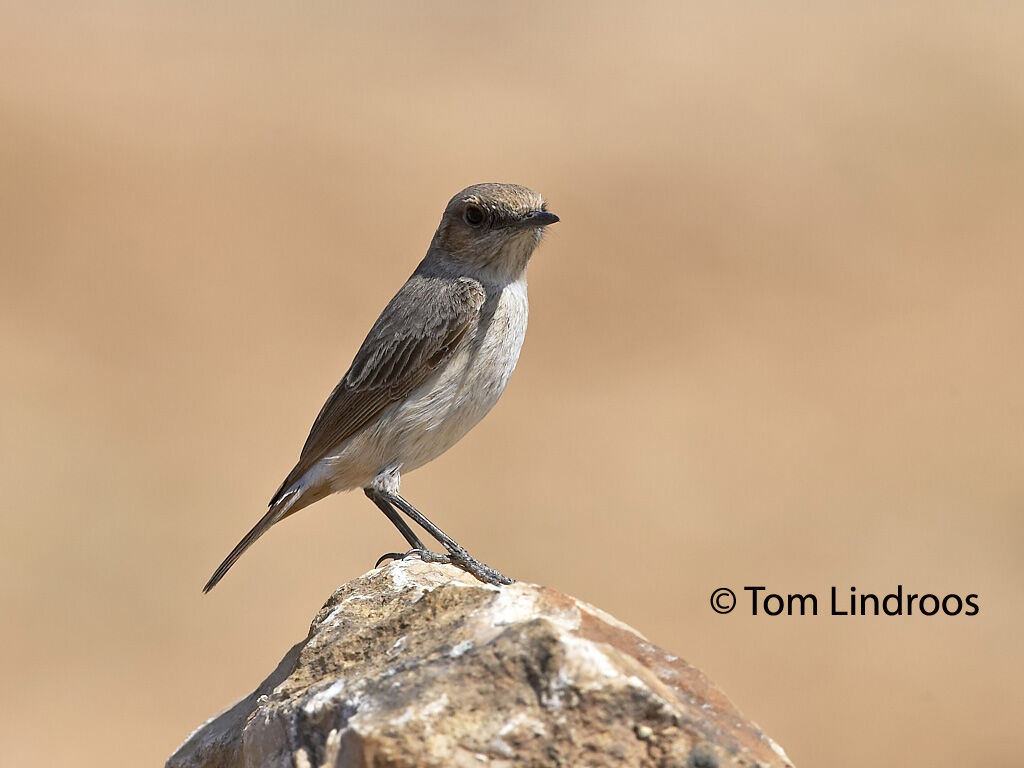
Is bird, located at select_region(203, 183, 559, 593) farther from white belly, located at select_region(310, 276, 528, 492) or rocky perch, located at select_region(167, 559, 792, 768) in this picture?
rocky perch, located at select_region(167, 559, 792, 768)

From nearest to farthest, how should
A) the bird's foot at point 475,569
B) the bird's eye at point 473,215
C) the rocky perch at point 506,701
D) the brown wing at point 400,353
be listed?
the rocky perch at point 506,701
the bird's foot at point 475,569
the brown wing at point 400,353
the bird's eye at point 473,215

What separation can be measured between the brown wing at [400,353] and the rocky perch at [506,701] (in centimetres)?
228

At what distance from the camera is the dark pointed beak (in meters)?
6.23

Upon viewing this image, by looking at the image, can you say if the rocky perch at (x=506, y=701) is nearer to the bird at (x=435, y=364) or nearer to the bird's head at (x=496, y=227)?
the bird at (x=435, y=364)

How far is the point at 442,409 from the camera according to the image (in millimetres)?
6395

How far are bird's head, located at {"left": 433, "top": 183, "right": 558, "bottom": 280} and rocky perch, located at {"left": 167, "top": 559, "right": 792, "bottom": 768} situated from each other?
263 cm

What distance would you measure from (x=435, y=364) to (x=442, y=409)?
0.78 ft

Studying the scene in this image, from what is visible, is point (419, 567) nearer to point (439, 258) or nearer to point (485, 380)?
point (485, 380)

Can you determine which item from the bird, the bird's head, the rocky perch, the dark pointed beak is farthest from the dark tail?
the rocky perch

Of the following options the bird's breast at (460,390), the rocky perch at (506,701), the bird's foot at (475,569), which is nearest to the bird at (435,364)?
the bird's breast at (460,390)

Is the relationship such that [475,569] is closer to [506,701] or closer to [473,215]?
[473,215]

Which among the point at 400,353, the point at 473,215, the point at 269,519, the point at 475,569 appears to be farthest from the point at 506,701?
the point at 473,215

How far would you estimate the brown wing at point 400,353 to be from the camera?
639 cm

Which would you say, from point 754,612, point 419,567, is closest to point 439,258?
point 419,567
